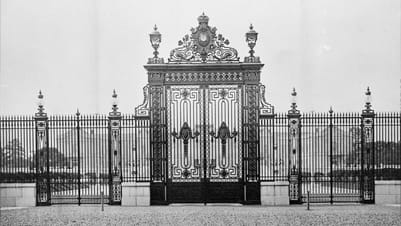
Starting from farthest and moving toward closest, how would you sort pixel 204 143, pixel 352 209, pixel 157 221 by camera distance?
→ pixel 204 143
pixel 352 209
pixel 157 221

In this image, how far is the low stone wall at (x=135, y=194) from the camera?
1641 centimetres

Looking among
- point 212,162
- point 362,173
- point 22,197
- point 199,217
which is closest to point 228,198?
point 212,162

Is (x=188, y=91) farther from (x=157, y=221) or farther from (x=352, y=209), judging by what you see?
(x=352, y=209)

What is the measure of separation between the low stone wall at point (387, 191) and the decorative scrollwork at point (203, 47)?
574cm

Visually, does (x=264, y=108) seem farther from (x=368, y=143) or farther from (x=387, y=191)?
(x=387, y=191)

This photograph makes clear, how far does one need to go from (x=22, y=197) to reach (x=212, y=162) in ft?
19.2

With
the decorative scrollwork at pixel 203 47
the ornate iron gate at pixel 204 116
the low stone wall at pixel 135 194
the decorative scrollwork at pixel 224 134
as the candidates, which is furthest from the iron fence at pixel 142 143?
the decorative scrollwork at pixel 203 47

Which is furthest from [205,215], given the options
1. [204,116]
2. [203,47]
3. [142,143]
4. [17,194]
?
[17,194]

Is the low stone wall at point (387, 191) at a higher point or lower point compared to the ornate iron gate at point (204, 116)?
lower

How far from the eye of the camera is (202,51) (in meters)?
16.3

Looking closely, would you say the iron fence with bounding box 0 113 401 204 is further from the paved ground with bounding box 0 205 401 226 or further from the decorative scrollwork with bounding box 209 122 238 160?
the paved ground with bounding box 0 205 401 226

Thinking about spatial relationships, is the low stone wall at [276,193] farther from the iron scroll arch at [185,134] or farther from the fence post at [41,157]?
the fence post at [41,157]

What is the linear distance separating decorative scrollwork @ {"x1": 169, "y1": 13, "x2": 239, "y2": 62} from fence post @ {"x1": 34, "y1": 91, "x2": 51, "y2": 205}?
4.31 m

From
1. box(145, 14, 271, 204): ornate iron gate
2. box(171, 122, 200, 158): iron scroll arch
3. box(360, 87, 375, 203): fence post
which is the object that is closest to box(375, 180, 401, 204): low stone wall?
box(360, 87, 375, 203): fence post
